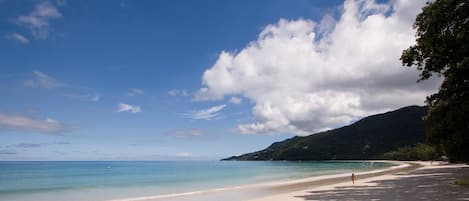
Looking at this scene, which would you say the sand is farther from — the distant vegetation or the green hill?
the green hill

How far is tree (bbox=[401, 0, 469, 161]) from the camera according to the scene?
54.9 ft

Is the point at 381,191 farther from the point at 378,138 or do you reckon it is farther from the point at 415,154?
the point at 378,138

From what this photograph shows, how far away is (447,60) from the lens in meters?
17.7

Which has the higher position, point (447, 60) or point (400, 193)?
point (447, 60)

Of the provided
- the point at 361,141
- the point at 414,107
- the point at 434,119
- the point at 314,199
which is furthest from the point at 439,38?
the point at 414,107

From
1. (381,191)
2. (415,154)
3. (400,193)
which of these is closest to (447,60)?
(400,193)

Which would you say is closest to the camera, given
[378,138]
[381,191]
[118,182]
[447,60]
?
[447,60]

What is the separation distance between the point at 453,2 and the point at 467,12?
662mm

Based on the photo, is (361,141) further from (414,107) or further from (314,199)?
(314,199)

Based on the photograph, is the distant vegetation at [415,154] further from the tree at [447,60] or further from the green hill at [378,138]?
the tree at [447,60]

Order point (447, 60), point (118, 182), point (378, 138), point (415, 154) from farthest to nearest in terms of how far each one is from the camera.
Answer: point (378, 138) → point (415, 154) → point (118, 182) → point (447, 60)

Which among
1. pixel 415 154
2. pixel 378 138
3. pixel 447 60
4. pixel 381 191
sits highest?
pixel 378 138

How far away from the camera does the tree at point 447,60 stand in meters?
16.7

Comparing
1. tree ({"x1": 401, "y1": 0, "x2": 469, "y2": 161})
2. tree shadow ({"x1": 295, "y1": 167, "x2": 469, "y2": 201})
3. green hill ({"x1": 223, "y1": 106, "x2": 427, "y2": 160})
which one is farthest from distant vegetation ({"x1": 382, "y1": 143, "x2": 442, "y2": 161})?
tree ({"x1": 401, "y1": 0, "x2": 469, "y2": 161})
